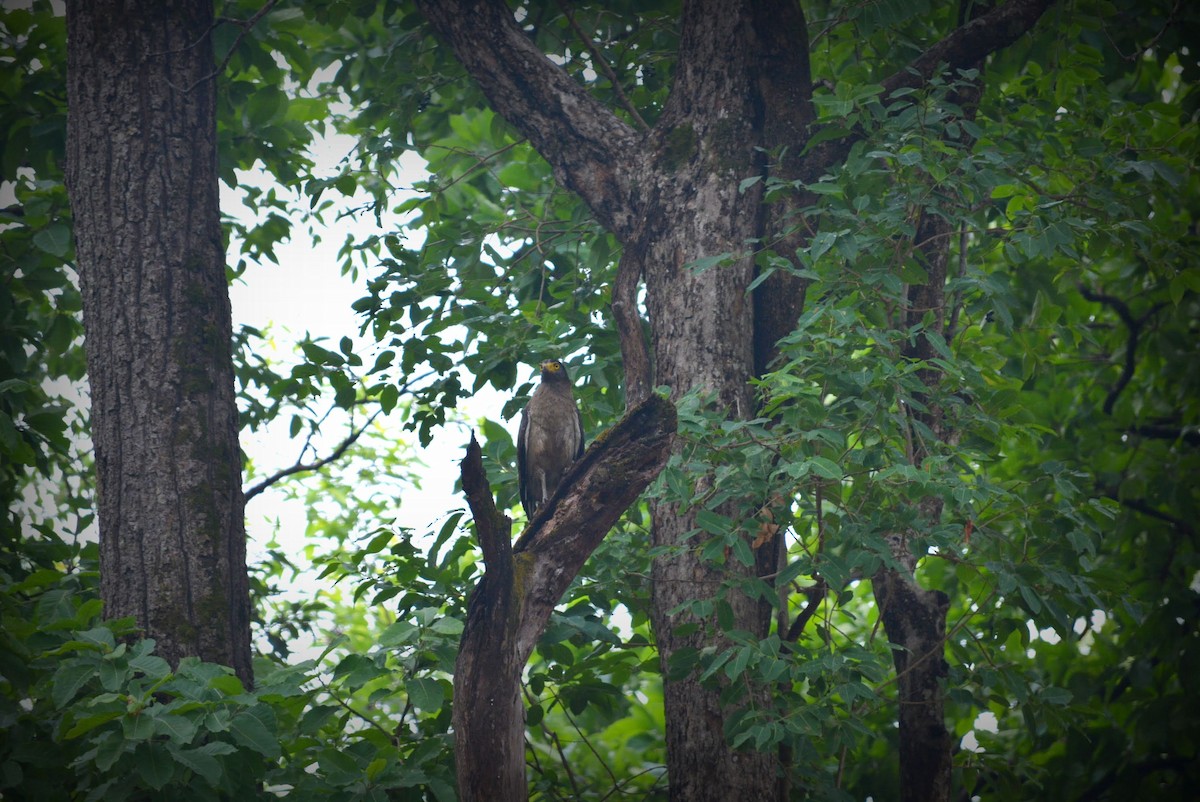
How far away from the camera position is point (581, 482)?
3383mm

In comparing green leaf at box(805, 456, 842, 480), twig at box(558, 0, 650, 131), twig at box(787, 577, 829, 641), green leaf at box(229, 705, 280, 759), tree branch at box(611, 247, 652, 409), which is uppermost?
twig at box(558, 0, 650, 131)

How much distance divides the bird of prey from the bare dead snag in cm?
209

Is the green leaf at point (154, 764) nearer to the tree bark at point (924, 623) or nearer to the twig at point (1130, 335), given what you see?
the tree bark at point (924, 623)

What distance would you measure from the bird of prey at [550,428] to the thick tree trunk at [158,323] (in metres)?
1.90

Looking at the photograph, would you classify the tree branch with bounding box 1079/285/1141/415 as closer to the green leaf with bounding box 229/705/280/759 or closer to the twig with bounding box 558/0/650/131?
the twig with bounding box 558/0/650/131

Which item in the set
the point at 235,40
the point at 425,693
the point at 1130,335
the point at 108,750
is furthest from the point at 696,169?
the point at 1130,335

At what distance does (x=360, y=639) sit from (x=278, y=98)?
6834mm

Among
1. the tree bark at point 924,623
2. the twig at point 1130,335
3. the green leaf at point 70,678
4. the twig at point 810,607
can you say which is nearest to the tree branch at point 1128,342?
the twig at point 1130,335

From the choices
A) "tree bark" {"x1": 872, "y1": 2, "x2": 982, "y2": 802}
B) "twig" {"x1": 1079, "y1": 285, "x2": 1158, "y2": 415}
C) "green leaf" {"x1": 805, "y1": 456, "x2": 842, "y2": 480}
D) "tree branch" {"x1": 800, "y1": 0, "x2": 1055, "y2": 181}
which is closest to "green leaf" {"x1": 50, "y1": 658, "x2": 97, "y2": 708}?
"green leaf" {"x1": 805, "y1": 456, "x2": 842, "y2": 480}

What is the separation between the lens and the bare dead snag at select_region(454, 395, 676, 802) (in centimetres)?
308

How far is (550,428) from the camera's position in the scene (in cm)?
570

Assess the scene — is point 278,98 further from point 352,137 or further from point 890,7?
point 890,7

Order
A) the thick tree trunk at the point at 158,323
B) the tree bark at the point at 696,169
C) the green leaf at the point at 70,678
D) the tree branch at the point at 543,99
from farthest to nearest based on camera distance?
the tree branch at the point at 543,99, the tree bark at the point at 696,169, the thick tree trunk at the point at 158,323, the green leaf at the point at 70,678

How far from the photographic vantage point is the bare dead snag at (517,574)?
308 centimetres
